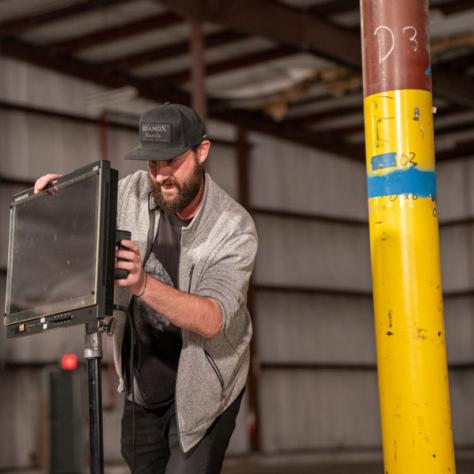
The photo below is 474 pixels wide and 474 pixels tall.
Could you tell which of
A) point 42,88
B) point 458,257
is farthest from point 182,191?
point 458,257

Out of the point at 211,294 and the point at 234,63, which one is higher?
the point at 234,63

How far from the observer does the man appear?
3.34m

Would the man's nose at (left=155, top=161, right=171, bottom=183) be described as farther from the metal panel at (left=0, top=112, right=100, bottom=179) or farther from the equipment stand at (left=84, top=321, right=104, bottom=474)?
the metal panel at (left=0, top=112, right=100, bottom=179)

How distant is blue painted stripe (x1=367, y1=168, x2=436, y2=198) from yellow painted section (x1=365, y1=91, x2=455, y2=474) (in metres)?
0.02

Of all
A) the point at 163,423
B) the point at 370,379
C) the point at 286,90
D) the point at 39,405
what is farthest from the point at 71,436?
the point at 370,379

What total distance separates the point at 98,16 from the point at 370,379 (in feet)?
30.5

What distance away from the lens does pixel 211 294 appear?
10.8 ft

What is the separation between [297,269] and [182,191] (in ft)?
54.1

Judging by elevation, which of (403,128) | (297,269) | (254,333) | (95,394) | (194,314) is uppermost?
(297,269)

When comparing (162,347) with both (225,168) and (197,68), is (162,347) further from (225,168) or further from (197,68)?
(225,168)

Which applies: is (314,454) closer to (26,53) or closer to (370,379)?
(370,379)

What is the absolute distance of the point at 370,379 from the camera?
818 inches

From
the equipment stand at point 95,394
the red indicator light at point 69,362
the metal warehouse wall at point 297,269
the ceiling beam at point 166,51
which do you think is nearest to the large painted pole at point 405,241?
the equipment stand at point 95,394

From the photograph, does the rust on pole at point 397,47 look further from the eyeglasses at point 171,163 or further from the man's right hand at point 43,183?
the man's right hand at point 43,183
